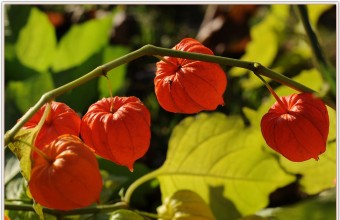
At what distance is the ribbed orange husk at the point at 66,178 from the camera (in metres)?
0.55

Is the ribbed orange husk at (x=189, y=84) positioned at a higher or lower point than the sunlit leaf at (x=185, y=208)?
higher

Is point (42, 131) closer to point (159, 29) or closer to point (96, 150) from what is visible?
point (96, 150)

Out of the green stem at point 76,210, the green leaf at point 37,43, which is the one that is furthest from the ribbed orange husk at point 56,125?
the green leaf at point 37,43

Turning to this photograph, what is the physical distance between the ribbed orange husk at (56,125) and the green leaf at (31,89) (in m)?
0.50

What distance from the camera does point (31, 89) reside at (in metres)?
1.15

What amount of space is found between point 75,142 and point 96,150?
42mm

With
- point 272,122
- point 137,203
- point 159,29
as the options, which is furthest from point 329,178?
point 159,29

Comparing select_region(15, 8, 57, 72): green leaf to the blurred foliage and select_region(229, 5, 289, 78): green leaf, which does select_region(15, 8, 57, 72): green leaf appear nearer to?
the blurred foliage

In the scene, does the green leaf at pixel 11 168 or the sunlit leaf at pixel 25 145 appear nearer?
the sunlit leaf at pixel 25 145

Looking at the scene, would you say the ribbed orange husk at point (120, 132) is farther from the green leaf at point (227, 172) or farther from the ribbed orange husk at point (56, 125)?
the green leaf at point (227, 172)

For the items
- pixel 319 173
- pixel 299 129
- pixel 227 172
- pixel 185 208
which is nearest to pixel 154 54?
pixel 299 129

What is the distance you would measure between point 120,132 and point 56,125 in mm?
72

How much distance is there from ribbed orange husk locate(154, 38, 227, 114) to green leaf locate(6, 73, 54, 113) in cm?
54

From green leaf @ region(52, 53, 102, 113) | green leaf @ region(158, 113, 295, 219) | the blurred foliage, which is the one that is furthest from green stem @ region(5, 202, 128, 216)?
green leaf @ region(52, 53, 102, 113)
